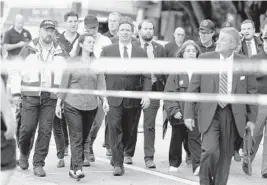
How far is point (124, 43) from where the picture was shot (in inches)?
396

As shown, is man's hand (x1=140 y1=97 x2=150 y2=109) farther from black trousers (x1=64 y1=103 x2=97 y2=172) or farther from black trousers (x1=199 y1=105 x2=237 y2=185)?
black trousers (x1=199 y1=105 x2=237 y2=185)

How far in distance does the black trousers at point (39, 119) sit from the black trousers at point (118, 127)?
818mm

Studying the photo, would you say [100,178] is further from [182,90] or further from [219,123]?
[219,123]

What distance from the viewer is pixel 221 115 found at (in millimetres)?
7828

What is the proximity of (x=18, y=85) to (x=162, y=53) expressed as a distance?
273 cm

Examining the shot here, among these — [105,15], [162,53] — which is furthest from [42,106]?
[105,15]

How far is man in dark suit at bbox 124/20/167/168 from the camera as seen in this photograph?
1058 centimetres

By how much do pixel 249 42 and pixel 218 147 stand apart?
13.4ft

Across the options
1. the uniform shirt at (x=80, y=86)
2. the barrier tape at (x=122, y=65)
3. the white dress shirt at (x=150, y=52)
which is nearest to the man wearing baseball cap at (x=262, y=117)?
the barrier tape at (x=122, y=65)

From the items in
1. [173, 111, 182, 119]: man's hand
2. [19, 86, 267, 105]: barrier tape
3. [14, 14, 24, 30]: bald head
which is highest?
[14, 14, 24, 30]: bald head

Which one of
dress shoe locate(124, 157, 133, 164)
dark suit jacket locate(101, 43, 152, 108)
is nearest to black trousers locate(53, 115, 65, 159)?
dress shoe locate(124, 157, 133, 164)

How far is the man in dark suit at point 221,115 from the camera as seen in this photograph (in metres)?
7.79

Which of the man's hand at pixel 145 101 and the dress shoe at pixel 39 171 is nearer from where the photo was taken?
the dress shoe at pixel 39 171

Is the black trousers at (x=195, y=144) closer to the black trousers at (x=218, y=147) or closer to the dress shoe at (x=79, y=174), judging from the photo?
the dress shoe at (x=79, y=174)
